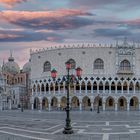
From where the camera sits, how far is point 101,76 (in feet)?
295

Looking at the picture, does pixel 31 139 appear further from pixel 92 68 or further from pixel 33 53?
pixel 33 53

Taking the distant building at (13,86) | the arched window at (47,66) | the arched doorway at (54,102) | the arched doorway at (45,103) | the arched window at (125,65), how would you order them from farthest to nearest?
the distant building at (13,86)
the arched doorway at (45,103)
the arched doorway at (54,102)
the arched window at (47,66)
the arched window at (125,65)

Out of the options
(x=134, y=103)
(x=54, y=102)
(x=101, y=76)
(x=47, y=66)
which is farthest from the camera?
(x=54, y=102)

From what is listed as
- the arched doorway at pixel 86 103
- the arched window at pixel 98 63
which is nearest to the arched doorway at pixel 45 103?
the arched doorway at pixel 86 103

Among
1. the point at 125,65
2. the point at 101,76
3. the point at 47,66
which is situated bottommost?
the point at 101,76

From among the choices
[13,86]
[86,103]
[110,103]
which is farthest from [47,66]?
[13,86]

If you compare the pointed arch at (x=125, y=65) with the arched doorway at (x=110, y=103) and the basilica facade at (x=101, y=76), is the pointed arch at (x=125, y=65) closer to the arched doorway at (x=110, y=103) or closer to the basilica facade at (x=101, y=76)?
the basilica facade at (x=101, y=76)

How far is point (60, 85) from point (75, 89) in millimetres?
4620

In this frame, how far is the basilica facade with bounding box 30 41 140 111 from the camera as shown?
8938cm

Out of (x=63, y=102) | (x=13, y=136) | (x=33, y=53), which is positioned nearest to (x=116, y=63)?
(x=63, y=102)

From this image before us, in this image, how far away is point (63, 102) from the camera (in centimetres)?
9512

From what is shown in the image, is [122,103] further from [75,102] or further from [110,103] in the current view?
[75,102]

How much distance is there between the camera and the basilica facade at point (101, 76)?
3519 inches

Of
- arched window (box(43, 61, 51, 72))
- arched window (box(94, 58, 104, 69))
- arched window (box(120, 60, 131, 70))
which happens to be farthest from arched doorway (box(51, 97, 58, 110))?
arched window (box(120, 60, 131, 70))
